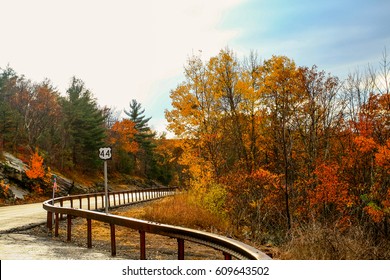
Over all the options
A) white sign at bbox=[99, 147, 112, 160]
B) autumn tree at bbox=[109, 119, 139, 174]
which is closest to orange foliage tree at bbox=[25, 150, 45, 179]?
white sign at bbox=[99, 147, 112, 160]

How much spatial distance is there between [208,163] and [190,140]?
2818 mm

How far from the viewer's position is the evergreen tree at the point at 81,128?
49.6m

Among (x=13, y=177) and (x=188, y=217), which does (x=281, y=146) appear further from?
(x=13, y=177)

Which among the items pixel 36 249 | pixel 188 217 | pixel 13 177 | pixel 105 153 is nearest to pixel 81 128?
pixel 13 177

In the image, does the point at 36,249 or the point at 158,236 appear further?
the point at 158,236

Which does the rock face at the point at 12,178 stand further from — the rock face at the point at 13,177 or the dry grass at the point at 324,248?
the dry grass at the point at 324,248

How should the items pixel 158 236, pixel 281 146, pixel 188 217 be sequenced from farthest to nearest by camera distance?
pixel 281 146
pixel 188 217
pixel 158 236

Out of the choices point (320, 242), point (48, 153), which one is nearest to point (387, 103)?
point (320, 242)

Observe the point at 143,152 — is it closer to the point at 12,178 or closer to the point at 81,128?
the point at 81,128

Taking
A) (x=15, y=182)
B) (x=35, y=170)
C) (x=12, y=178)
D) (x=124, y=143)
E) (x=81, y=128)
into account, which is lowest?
(x=15, y=182)

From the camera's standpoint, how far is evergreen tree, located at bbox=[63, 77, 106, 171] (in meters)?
49.6

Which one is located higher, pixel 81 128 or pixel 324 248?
pixel 81 128

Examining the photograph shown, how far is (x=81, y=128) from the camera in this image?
51031 millimetres

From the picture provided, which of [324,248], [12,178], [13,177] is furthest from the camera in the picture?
[13,177]
